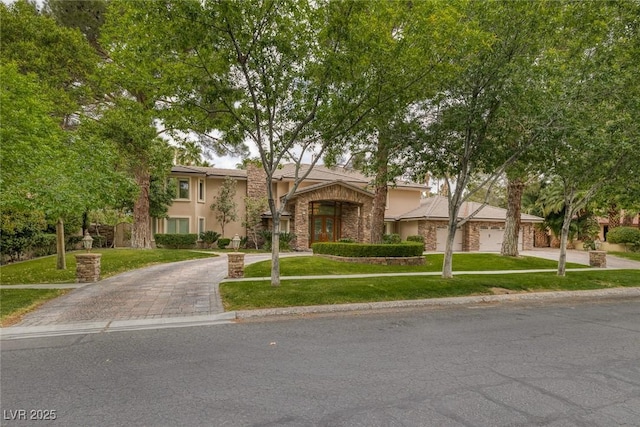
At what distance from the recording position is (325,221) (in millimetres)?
27594

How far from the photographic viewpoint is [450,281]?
1208cm

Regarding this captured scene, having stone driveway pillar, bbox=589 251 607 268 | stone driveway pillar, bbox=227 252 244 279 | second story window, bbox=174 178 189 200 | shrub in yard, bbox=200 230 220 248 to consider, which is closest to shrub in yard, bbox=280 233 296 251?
shrub in yard, bbox=200 230 220 248

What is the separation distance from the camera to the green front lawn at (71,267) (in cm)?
1192

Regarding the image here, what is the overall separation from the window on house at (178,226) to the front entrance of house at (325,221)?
991 centimetres

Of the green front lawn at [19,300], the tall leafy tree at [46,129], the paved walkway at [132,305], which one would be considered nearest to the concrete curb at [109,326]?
the paved walkway at [132,305]

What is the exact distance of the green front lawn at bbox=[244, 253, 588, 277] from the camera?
1420 cm

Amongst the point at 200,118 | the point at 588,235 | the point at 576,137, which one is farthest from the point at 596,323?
the point at 588,235

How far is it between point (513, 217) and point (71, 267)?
22111 mm

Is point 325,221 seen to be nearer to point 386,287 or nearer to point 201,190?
point 201,190

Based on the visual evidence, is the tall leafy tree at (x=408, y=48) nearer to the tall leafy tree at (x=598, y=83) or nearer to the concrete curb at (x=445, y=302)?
the tall leafy tree at (x=598, y=83)

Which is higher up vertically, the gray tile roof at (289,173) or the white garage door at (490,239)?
the gray tile roof at (289,173)

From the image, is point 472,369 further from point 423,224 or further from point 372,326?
point 423,224

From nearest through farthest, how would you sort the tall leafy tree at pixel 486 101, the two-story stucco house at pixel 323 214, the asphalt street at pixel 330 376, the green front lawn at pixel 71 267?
the asphalt street at pixel 330 376, the tall leafy tree at pixel 486 101, the green front lawn at pixel 71 267, the two-story stucco house at pixel 323 214

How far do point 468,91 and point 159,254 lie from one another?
1668 centimetres
